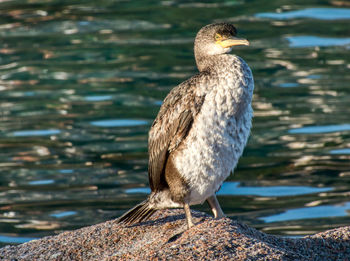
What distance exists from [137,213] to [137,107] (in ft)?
20.2

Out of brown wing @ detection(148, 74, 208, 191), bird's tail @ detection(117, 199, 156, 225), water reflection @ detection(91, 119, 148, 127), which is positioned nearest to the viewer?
brown wing @ detection(148, 74, 208, 191)

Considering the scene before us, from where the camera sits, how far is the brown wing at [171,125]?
17.2 feet

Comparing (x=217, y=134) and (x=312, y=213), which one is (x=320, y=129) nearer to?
(x=312, y=213)

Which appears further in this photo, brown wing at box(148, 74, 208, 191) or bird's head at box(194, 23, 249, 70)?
bird's head at box(194, 23, 249, 70)

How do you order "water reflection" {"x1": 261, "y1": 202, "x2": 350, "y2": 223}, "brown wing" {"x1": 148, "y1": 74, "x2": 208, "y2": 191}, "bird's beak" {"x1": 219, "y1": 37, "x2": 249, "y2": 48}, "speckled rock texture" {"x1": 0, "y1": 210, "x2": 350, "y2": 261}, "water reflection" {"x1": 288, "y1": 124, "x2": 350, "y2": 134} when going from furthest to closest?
"water reflection" {"x1": 288, "y1": 124, "x2": 350, "y2": 134}
"water reflection" {"x1": 261, "y1": 202, "x2": 350, "y2": 223}
"bird's beak" {"x1": 219, "y1": 37, "x2": 249, "y2": 48}
"brown wing" {"x1": 148, "y1": 74, "x2": 208, "y2": 191}
"speckled rock texture" {"x1": 0, "y1": 210, "x2": 350, "y2": 261}

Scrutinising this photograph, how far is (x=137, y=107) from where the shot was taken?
11719 millimetres

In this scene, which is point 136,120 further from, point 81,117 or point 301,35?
point 301,35

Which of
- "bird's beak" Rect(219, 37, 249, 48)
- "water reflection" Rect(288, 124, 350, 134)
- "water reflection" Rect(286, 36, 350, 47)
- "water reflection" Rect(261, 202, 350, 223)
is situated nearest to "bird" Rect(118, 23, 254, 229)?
"bird's beak" Rect(219, 37, 249, 48)

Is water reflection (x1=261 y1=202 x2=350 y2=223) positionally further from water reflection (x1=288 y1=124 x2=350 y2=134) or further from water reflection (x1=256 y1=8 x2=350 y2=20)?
water reflection (x1=256 y1=8 x2=350 y2=20)

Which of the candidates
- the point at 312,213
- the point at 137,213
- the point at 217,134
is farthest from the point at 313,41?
the point at 217,134

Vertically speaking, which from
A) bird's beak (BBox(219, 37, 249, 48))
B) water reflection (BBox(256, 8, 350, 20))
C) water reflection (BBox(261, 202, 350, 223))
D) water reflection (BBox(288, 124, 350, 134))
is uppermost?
bird's beak (BBox(219, 37, 249, 48))

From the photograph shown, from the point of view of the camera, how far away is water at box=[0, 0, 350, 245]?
28.0 ft

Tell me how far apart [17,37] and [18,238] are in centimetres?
765

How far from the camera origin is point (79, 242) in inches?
215
